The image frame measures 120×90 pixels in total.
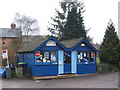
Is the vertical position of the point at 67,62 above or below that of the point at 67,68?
above

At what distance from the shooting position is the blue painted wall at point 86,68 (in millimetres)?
15578

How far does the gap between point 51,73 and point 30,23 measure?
20.1m

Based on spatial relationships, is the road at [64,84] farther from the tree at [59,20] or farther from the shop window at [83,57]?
the tree at [59,20]

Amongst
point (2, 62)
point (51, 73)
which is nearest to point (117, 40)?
point (51, 73)

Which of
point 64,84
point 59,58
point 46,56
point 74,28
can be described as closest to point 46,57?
point 46,56

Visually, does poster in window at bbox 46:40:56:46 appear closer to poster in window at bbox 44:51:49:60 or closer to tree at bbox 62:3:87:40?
poster in window at bbox 44:51:49:60

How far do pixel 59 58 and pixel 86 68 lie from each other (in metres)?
3.08

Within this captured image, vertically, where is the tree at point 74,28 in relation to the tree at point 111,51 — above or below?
above

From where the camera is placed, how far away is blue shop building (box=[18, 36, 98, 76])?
14.1 metres

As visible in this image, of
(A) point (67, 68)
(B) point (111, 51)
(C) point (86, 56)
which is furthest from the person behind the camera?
(B) point (111, 51)

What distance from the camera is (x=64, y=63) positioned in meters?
15.1

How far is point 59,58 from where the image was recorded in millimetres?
14805

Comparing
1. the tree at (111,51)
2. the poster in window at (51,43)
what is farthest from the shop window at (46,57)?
the tree at (111,51)

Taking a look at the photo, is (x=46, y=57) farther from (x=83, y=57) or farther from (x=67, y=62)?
(x=83, y=57)
